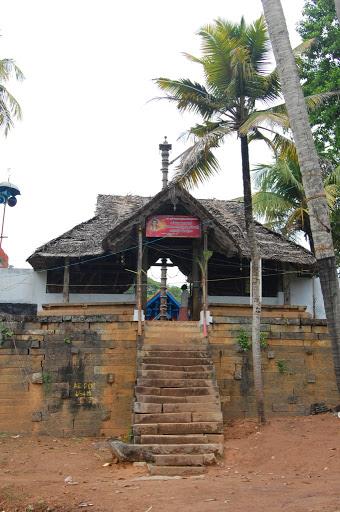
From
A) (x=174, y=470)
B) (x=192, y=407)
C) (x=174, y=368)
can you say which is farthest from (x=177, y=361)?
(x=174, y=470)

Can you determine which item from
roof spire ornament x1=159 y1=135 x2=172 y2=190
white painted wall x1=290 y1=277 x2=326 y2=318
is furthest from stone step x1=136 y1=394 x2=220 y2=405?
roof spire ornament x1=159 y1=135 x2=172 y2=190

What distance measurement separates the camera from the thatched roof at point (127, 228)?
43.5ft

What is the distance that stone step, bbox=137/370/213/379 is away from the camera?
35.9ft

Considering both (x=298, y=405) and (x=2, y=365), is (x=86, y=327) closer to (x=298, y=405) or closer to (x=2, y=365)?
(x=2, y=365)

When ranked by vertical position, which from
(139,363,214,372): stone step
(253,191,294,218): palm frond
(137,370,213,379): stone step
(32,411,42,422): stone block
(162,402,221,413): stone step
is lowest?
(32,411,42,422): stone block

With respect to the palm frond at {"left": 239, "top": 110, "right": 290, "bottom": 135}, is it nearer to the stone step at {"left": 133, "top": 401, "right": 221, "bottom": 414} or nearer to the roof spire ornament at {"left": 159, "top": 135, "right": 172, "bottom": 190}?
the stone step at {"left": 133, "top": 401, "right": 221, "bottom": 414}

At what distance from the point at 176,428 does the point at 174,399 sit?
2.44ft

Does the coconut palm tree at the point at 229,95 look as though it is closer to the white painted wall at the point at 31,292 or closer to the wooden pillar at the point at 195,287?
the wooden pillar at the point at 195,287

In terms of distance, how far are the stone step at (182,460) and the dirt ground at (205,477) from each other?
18cm

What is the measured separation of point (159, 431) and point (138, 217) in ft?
18.0

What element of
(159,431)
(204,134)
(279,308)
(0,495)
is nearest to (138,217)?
(204,134)

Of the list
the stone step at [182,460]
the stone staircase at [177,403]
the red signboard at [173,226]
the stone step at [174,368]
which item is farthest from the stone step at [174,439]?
the red signboard at [173,226]

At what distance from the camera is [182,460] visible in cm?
886

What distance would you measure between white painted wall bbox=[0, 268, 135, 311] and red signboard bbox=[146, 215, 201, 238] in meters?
3.72
